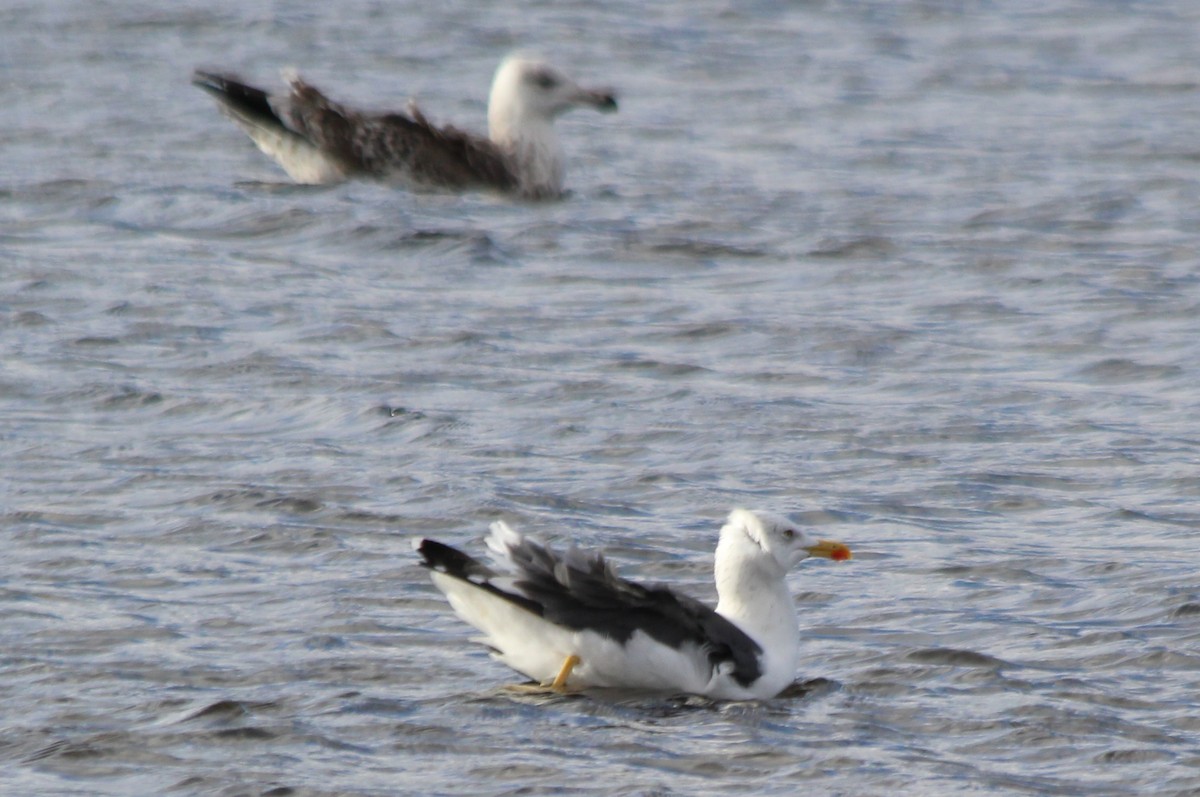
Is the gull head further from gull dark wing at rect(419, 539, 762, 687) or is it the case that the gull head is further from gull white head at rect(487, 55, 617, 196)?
gull dark wing at rect(419, 539, 762, 687)

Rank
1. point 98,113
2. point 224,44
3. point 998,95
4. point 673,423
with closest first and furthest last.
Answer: point 673,423, point 98,113, point 998,95, point 224,44

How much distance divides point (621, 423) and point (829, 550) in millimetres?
3403

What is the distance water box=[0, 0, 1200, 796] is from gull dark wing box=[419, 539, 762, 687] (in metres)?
0.22

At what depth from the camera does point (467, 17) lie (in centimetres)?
2678

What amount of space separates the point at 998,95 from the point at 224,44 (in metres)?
8.11

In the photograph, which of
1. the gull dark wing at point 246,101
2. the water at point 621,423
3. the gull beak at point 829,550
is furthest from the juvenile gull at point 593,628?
the gull dark wing at point 246,101

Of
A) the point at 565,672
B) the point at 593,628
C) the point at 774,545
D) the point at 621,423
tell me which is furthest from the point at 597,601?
the point at 621,423

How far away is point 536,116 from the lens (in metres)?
18.0

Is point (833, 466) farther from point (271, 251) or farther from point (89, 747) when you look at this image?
point (271, 251)

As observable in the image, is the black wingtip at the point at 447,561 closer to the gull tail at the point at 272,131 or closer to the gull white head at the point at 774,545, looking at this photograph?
the gull white head at the point at 774,545

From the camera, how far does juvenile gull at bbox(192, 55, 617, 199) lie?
57.9 ft

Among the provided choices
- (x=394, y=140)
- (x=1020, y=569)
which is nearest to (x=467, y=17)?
(x=394, y=140)

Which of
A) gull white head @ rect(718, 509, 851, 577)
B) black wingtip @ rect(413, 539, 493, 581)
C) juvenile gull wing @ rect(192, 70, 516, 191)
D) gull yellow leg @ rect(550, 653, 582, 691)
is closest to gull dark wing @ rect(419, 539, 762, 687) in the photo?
black wingtip @ rect(413, 539, 493, 581)

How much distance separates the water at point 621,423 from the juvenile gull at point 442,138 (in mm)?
273
